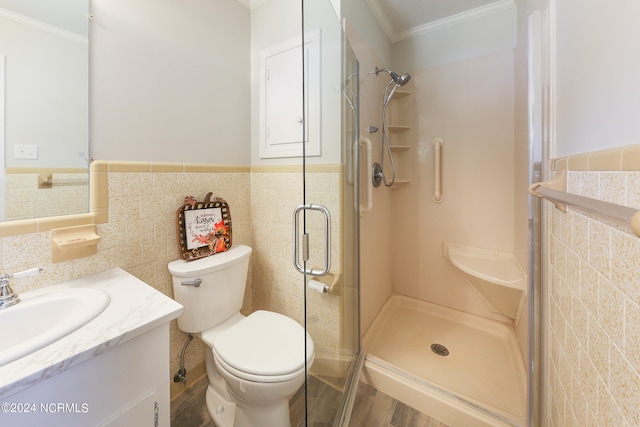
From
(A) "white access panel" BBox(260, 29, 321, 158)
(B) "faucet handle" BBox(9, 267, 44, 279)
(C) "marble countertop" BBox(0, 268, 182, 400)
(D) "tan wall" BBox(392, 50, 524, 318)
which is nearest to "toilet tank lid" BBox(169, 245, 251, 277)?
(C) "marble countertop" BBox(0, 268, 182, 400)

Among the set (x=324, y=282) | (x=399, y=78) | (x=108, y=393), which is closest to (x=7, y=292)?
(x=108, y=393)

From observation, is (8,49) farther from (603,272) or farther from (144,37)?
(603,272)

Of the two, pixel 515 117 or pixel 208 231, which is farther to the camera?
pixel 515 117

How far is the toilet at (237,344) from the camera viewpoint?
0.97 metres

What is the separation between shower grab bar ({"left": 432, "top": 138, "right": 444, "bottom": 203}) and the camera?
1.93 metres

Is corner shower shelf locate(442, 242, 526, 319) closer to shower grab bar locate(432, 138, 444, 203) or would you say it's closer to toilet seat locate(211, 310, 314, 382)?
shower grab bar locate(432, 138, 444, 203)

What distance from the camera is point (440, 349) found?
1.59 m

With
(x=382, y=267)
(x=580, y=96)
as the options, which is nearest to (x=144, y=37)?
Answer: (x=580, y=96)

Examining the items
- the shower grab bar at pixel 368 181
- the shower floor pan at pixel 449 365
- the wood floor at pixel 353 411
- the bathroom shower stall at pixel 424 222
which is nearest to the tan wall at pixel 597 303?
the bathroom shower stall at pixel 424 222

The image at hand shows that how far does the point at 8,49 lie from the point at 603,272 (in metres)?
1.83

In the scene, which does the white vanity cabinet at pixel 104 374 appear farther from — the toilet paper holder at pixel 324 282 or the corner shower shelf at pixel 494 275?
the corner shower shelf at pixel 494 275

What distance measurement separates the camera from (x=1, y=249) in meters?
0.81

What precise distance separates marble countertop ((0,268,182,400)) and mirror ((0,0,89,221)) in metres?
0.35

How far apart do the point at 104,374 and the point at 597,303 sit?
47.2 inches
